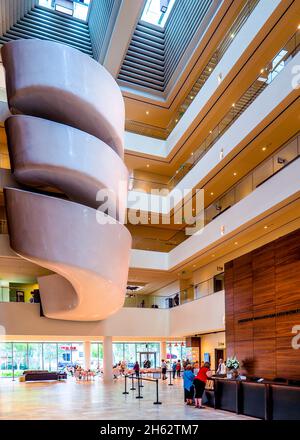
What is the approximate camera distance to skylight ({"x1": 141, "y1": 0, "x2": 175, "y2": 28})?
61.2ft

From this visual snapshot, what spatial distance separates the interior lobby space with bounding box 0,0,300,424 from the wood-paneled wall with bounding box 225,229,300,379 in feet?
0.17

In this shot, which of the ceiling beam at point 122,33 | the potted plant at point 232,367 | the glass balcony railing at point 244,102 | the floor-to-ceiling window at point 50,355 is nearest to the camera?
the potted plant at point 232,367

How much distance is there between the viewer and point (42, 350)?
29375mm

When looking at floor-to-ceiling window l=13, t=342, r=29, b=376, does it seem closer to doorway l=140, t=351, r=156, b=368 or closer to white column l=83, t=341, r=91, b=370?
white column l=83, t=341, r=91, b=370

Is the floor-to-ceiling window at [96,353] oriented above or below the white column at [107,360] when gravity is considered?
below

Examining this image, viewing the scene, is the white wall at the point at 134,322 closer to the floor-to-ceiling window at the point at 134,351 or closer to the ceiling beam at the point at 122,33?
the floor-to-ceiling window at the point at 134,351

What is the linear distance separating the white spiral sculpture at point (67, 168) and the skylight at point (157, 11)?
5.23 metres

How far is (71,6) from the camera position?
62.1ft

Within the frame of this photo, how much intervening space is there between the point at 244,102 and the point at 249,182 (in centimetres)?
348

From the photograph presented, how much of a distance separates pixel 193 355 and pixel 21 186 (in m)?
13.3

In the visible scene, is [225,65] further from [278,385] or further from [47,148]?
[278,385]

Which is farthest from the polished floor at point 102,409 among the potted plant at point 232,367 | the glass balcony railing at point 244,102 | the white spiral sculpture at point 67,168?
the glass balcony railing at point 244,102

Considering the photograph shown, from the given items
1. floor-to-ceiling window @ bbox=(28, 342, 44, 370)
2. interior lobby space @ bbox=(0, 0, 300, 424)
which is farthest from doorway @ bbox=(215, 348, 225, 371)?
floor-to-ceiling window @ bbox=(28, 342, 44, 370)

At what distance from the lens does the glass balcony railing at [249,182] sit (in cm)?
1414
